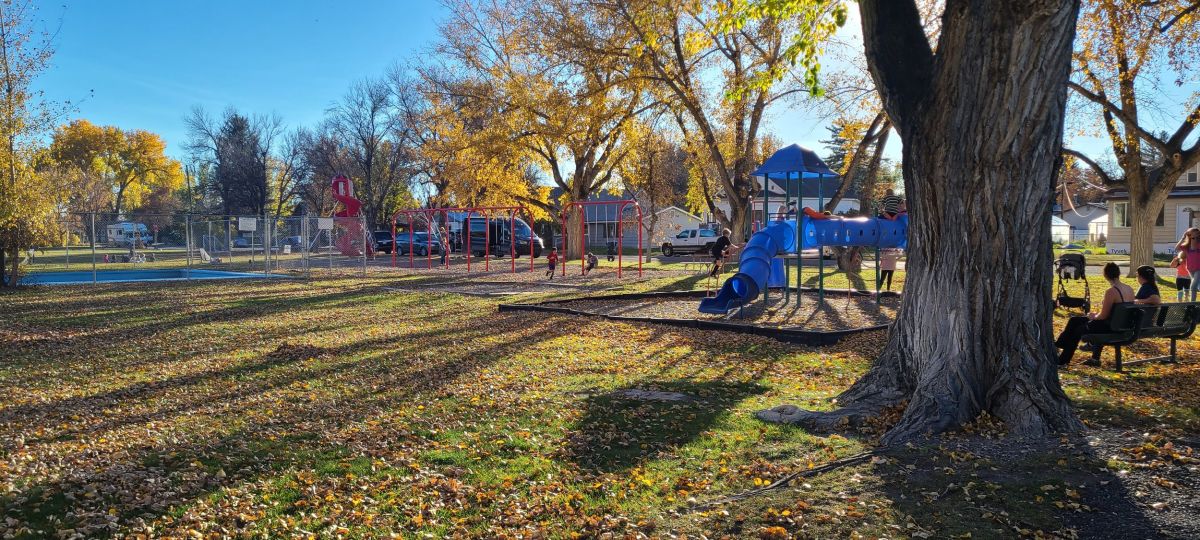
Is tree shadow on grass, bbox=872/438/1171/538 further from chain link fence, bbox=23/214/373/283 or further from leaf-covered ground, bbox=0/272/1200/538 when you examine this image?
chain link fence, bbox=23/214/373/283

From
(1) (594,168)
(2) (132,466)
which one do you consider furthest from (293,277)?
(2) (132,466)

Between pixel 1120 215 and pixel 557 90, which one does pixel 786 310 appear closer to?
pixel 557 90

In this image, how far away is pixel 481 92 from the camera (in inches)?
1146

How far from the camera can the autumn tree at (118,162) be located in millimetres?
72312

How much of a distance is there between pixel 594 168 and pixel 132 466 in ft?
99.2

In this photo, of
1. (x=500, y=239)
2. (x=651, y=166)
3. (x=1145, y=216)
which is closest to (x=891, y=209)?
(x=1145, y=216)

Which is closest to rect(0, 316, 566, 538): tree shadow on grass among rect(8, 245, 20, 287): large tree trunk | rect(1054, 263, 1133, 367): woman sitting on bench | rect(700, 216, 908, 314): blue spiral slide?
rect(700, 216, 908, 314): blue spiral slide

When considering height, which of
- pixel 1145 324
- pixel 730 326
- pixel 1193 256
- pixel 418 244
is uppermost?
pixel 418 244

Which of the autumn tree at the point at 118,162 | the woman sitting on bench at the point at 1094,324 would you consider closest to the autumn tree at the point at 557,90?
the woman sitting on bench at the point at 1094,324

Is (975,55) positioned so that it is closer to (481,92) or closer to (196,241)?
(481,92)

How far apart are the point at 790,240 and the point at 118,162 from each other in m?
81.6

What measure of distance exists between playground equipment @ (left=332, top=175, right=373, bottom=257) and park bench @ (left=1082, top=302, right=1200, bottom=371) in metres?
21.2

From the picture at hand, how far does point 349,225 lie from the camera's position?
32.6 m

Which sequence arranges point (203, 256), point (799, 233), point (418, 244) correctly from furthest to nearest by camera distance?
point (418, 244)
point (203, 256)
point (799, 233)
